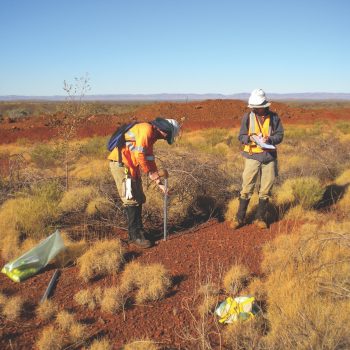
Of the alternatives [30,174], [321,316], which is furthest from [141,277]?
[30,174]

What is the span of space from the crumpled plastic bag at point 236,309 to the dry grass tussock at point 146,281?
63 cm

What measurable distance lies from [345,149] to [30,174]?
327 inches

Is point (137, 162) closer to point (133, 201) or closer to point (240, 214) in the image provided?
point (133, 201)

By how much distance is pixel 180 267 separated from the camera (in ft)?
14.0

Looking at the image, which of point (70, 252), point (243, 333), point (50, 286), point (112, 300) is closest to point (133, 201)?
point (70, 252)

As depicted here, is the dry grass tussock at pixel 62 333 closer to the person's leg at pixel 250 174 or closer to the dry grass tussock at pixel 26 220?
the dry grass tussock at pixel 26 220

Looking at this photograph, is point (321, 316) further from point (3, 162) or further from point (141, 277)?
point (3, 162)

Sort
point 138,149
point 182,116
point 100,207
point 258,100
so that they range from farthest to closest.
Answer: point 182,116 < point 100,207 < point 258,100 < point 138,149

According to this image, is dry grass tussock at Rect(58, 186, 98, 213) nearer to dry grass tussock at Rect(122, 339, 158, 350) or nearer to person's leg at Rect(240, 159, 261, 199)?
person's leg at Rect(240, 159, 261, 199)

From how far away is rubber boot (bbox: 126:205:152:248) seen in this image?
4816 millimetres

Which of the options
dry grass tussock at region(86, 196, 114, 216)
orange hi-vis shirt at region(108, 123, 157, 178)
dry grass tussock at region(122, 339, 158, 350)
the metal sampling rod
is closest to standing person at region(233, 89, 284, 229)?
orange hi-vis shirt at region(108, 123, 157, 178)

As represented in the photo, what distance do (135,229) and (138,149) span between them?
1.16 meters

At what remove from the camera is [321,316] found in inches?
108

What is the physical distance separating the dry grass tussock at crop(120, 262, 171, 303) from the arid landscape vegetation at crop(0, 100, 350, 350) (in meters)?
0.01
